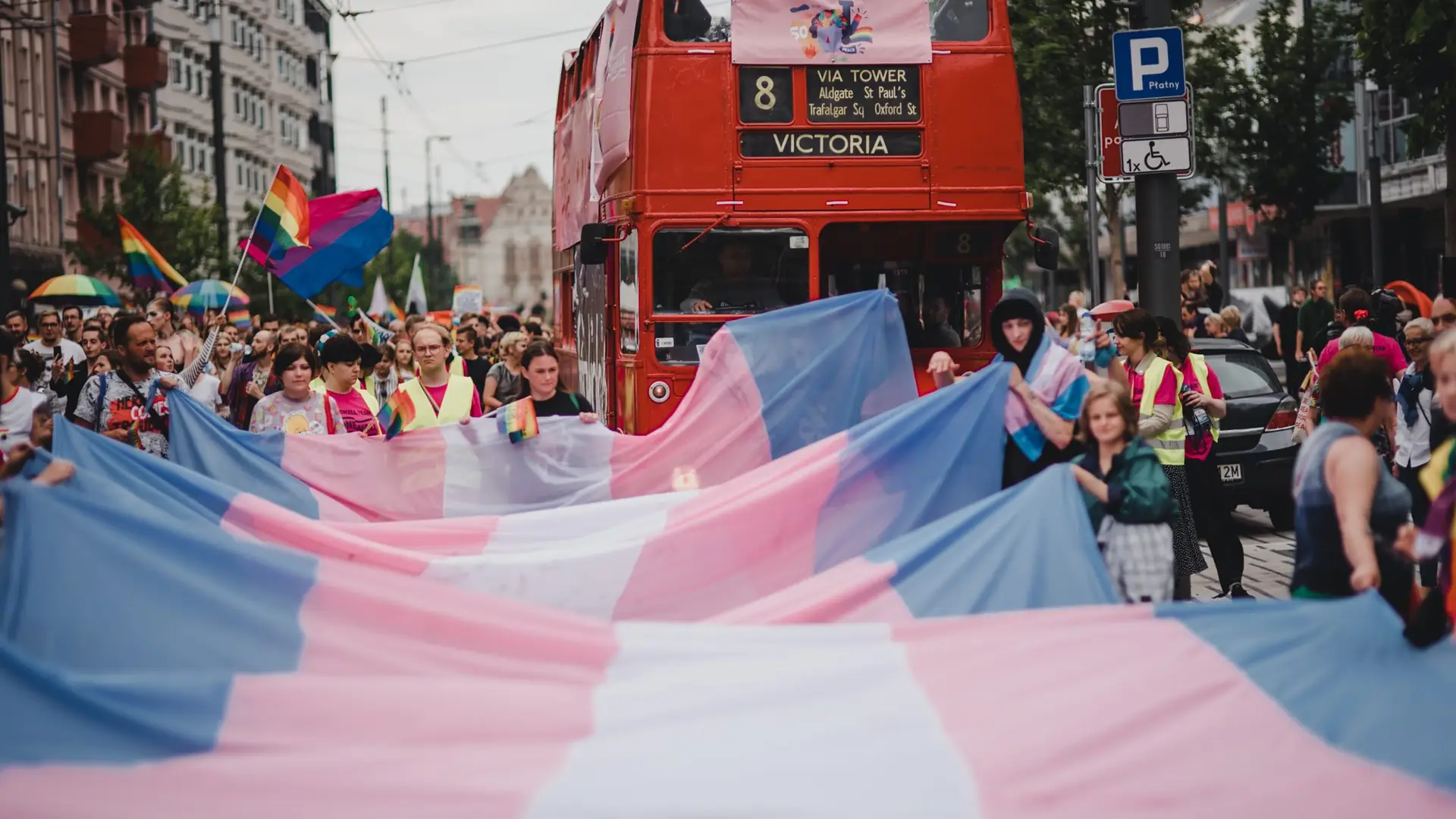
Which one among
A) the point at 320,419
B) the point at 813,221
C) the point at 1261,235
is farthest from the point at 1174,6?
the point at 1261,235

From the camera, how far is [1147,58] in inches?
534

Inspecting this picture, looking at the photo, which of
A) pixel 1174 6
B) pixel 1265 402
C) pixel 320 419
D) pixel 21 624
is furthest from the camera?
pixel 1174 6

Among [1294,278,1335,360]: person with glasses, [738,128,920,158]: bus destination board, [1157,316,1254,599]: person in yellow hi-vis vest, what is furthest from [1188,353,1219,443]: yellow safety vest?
[1294,278,1335,360]: person with glasses

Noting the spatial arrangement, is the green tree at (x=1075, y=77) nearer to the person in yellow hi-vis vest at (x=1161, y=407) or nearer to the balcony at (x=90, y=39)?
the person in yellow hi-vis vest at (x=1161, y=407)

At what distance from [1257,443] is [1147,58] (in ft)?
10.0

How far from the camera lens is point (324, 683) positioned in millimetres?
5273

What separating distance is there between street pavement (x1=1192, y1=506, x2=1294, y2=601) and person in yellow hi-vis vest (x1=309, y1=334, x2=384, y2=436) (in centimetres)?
510

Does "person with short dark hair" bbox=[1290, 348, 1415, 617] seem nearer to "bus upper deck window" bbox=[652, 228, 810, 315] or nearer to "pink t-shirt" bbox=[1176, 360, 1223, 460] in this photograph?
"pink t-shirt" bbox=[1176, 360, 1223, 460]

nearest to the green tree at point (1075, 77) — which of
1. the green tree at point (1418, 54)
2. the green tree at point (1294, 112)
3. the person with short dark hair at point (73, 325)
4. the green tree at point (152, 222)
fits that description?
the green tree at point (1294, 112)

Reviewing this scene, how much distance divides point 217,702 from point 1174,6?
24.3 metres

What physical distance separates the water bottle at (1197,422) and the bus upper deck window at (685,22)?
4.22 metres

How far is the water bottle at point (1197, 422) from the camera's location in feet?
36.3

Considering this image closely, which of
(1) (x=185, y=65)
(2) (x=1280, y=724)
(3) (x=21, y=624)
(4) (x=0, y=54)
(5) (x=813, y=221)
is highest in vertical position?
(1) (x=185, y=65)

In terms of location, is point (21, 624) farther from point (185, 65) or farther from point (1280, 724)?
point (185, 65)
